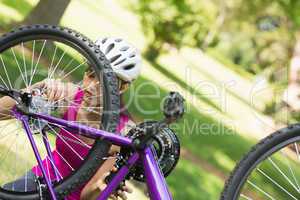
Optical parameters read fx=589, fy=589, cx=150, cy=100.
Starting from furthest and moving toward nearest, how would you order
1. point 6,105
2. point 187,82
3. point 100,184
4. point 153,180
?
point 187,82
point 6,105
point 100,184
point 153,180

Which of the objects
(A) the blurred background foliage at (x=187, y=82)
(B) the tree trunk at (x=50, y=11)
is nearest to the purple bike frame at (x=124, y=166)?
(A) the blurred background foliage at (x=187, y=82)

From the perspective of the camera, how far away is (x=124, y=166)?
331 cm

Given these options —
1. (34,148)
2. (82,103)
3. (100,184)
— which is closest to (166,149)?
(100,184)

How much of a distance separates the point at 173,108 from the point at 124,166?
47 cm

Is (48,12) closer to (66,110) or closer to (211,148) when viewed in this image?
(211,148)

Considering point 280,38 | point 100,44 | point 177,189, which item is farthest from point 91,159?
point 280,38

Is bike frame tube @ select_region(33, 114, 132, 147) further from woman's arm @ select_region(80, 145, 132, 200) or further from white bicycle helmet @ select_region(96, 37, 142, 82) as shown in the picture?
white bicycle helmet @ select_region(96, 37, 142, 82)

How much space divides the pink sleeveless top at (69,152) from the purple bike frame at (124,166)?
21 cm

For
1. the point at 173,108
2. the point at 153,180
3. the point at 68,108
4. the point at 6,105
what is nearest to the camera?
the point at 173,108

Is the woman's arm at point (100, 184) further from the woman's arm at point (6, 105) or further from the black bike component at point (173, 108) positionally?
the woman's arm at point (6, 105)

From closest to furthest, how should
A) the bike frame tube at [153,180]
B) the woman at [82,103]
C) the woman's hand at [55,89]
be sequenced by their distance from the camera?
the bike frame tube at [153,180]
the woman at [82,103]
the woman's hand at [55,89]

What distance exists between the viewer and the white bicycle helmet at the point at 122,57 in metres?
3.75

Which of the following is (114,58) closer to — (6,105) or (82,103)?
(82,103)

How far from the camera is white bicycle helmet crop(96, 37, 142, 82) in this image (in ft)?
12.3
